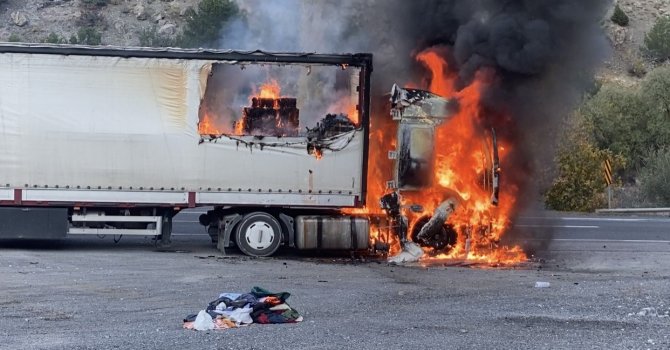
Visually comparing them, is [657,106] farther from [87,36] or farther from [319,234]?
[319,234]

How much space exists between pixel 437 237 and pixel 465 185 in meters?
0.93

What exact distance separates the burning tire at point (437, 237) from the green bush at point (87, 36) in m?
33.4

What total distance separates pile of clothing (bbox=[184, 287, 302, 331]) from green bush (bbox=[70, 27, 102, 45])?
38.1 meters

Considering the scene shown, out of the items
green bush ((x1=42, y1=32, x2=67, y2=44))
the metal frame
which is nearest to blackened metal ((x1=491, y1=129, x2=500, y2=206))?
the metal frame

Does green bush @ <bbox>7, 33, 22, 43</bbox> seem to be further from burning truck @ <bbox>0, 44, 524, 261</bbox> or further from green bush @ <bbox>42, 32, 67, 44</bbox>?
burning truck @ <bbox>0, 44, 524, 261</bbox>

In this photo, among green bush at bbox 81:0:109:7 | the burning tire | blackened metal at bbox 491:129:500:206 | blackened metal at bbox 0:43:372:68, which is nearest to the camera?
blackened metal at bbox 491:129:500:206

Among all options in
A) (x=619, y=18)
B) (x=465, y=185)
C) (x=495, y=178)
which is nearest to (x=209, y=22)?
(x=465, y=185)

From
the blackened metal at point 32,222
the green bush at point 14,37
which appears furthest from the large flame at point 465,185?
the green bush at point 14,37

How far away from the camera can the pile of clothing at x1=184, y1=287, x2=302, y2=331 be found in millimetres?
8812

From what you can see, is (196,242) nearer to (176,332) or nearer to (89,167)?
(89,167)

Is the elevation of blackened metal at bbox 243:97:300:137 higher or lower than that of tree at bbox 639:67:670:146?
lower

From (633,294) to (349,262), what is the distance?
15.5ft

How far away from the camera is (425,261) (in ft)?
48.8

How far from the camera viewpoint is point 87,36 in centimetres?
4794
